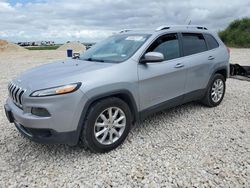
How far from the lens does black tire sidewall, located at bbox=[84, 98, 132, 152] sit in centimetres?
333

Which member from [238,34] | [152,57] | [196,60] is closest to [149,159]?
[152,57]

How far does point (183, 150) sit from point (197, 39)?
248cm

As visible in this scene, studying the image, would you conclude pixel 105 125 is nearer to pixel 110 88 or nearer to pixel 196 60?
pixel 110 88

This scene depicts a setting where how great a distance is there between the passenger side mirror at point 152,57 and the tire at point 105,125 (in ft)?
2.40

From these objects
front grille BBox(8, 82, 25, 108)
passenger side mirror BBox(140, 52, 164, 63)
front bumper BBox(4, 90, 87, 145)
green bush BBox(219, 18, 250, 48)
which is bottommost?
front bumper BBox(4, 90, 87, 145)

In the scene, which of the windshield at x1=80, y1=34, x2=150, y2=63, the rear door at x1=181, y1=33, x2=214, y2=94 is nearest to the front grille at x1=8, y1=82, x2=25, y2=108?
the windshield at x1=80, y1=34, x2=150, y2=63

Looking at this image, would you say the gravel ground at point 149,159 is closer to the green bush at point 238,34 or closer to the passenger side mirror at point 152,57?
the passenger side mirror at point 152,57

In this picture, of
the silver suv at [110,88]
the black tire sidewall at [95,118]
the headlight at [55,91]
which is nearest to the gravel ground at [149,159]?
the black tire sidewall at [95,118]

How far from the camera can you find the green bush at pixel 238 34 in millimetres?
27141

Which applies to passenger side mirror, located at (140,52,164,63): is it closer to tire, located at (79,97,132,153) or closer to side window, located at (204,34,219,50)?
tire, located at (79,97,132,153)

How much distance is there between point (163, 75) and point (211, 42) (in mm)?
1937

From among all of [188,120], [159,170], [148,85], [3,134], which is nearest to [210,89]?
[188,120]

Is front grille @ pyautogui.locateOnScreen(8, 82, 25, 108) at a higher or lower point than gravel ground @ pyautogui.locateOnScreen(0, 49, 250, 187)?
higher

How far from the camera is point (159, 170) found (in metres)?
3.20
